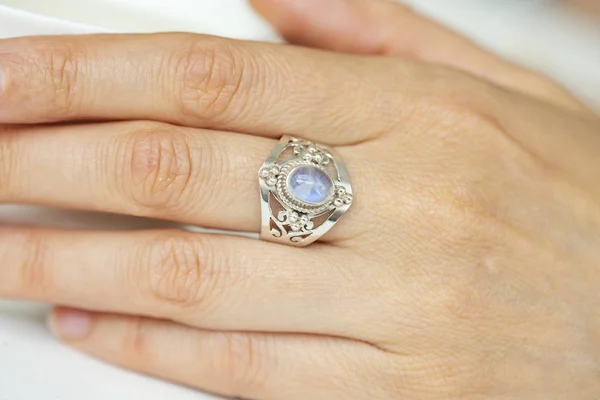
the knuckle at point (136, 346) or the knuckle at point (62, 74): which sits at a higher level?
the knuckle at point (62, 74)

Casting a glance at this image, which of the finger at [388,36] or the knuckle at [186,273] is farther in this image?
the finger at [388,36]

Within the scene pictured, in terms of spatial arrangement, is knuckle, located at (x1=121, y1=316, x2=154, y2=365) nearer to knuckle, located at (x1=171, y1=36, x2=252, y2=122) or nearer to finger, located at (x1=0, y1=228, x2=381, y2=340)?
finger, located at (x1=0, y1=228, x2=381, y2=340)

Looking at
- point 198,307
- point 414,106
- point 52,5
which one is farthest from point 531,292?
point 52,5

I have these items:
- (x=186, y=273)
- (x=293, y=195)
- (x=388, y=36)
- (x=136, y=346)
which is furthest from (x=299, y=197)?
(x=388, y=36)

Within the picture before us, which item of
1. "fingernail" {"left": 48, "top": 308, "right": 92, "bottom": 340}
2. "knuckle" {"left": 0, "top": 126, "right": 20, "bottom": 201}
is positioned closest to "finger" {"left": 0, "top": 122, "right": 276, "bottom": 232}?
"knuckle" {"left": 0, "top": 126, "right": 20, "bottom": 201}

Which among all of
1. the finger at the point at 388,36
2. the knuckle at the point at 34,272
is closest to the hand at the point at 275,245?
the knuckle at the point at 34,272

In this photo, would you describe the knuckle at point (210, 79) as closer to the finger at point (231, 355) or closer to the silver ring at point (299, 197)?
the silver ring at point (299, 197)
